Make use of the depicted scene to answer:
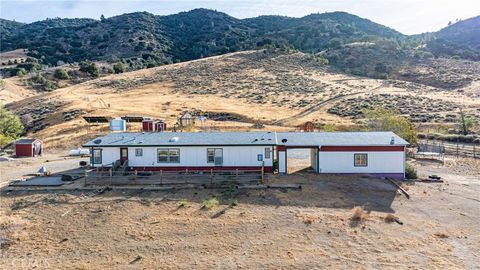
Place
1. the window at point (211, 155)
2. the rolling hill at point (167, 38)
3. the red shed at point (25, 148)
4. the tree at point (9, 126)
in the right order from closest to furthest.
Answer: the window at point (211, 155)
the red shed at point (25, 148)
the tree at point (9, 126)
the rolling hill at point (167, 38)

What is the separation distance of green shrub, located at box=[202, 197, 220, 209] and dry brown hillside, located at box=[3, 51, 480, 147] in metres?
27.6

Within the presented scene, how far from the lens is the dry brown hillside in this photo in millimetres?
57938

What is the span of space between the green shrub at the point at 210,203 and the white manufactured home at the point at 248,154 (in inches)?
233

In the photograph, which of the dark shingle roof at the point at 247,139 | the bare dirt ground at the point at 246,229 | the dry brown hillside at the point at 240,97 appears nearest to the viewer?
the bare dirt ground at the point at 246,229

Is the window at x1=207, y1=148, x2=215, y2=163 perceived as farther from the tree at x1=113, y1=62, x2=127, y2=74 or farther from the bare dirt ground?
the tree at x1=113, y1=62, x2=127, y2=74

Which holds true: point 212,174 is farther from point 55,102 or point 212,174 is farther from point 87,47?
point 87,47

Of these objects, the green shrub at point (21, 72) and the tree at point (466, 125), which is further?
the green shrub at point (21, 72)

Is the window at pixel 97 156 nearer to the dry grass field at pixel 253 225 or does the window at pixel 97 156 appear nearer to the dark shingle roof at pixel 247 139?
the dark shingle roof at pixel 247 139

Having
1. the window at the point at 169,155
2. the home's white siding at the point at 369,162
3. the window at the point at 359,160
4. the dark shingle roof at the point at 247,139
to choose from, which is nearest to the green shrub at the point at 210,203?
the dark shingle roof at the point at 247,139

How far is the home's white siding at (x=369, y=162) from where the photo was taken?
27859 mm

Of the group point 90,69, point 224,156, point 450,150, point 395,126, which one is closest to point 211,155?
point 224,156

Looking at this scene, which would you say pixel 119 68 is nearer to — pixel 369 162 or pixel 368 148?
pixel 368 148

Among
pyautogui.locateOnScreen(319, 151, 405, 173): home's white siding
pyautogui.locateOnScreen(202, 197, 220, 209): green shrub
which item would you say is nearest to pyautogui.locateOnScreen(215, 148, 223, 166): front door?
pyautogui.locateOnScreen(202, 197, 220, 209): green shrub

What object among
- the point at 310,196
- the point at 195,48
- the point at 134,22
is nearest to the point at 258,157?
the point at 310,196
